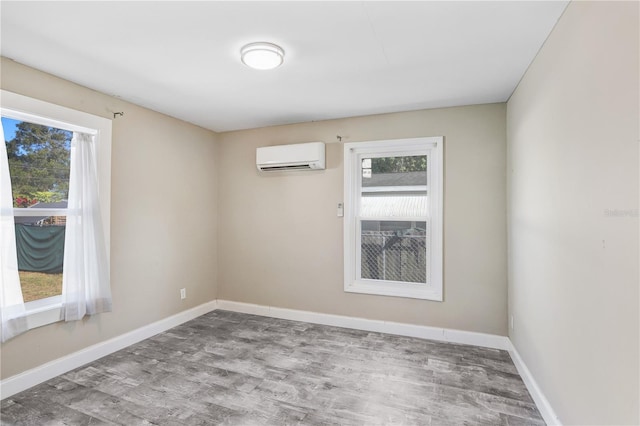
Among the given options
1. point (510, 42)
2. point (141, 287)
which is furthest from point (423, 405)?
point (141, 287)

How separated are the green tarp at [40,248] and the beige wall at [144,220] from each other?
1.36ft

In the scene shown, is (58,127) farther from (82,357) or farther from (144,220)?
(82,357)

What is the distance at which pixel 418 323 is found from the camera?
3439 mm

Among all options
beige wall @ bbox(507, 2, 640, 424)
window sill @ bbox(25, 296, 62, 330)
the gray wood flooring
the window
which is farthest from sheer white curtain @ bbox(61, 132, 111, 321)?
beige wall @ bbox(507, 2, 640, 424)

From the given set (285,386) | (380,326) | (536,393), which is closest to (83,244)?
(285,386)

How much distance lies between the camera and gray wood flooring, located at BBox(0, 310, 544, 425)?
2.09m

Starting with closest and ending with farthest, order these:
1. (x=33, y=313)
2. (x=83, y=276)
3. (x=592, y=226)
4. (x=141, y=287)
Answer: (x=592, y=226) → (x=33, y=313) → (x=83, y=276) → (x=141, y=287)

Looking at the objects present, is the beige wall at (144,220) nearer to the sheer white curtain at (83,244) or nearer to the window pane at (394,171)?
the sheer white curtain at (83,244)

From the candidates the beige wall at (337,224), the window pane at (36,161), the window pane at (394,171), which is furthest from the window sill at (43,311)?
the window pane at (394,171)

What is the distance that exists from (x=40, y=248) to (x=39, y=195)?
1.40ft

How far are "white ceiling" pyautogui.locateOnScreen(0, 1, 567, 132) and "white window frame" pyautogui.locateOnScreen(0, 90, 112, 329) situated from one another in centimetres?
28

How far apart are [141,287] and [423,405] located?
285cm

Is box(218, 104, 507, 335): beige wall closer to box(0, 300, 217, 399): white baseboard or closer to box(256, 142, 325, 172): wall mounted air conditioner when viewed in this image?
box(256, 142, 325, 172): wall mounted air conditioner

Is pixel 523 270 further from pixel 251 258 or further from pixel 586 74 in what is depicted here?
pixel 251 258
